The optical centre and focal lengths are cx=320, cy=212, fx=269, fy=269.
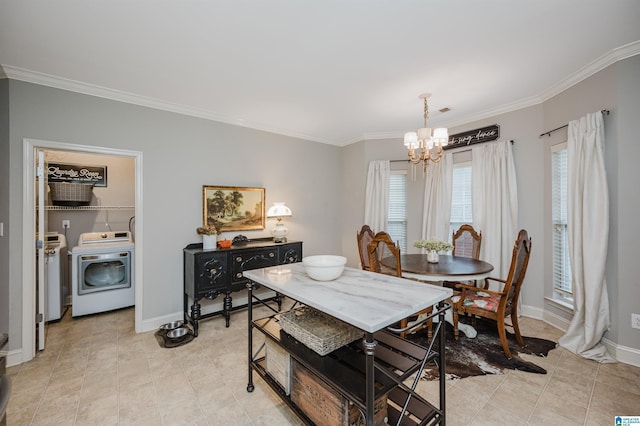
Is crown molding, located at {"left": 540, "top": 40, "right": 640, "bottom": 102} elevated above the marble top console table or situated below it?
above

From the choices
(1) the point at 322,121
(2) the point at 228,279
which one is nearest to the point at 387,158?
(1) the point at 322,121

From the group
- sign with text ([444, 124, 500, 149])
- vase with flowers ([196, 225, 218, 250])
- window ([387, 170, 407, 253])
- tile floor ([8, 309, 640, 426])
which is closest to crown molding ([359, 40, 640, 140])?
sign with text ([444, 124, 500, 149])

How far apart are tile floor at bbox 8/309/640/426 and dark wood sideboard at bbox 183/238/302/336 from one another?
1.80 feet

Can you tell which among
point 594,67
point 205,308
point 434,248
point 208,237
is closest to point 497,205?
point 434,248

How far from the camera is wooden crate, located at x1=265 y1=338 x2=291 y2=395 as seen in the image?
1764mm

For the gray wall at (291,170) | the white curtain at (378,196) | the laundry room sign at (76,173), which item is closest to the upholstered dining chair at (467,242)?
the gray wall at (291,170)

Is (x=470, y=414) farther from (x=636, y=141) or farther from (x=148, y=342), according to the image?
(x=148, y=342)

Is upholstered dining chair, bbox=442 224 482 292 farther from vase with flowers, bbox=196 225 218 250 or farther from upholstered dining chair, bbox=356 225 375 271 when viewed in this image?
vase with flowers, bbox=196 225 218 250

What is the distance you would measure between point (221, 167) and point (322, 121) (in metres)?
1.60

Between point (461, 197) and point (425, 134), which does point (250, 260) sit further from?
point (461, 197)

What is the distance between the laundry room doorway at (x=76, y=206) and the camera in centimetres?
256

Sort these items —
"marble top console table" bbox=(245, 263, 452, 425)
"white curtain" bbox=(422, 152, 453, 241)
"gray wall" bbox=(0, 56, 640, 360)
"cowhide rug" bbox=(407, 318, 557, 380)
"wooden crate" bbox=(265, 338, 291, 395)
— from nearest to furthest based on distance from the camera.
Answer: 1. "marble top console table" bbox=(245, 263, 452, 425)
2. "wooden crate" bbox=(265, 338, 291, 395)
3. "cowhide rug" bbox=(407, 318, 557, 380)
4. "gray wall" bbox=(0, 56, 640, 360)
5. "white curtain" bbox=(422, 152, 453, 241)

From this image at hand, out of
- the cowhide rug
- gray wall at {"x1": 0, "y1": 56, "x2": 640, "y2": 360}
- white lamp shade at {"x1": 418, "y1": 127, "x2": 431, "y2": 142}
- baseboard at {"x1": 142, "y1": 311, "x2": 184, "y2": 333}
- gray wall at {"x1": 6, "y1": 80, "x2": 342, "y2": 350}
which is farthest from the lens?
baseboard at {"x1": 142, "y1": 311, "x2": 184, "y2": 333}

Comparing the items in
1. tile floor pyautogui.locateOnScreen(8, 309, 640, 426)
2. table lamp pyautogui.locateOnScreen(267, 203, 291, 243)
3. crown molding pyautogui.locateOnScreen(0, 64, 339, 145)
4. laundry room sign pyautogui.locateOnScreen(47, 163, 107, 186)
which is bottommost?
tile floor pyautogui.locateOnScreen(8, 309, 640, 426)
